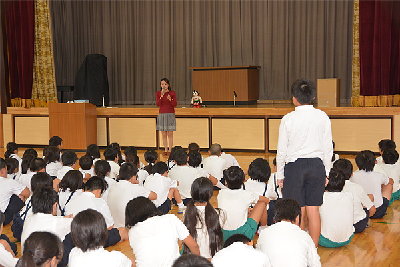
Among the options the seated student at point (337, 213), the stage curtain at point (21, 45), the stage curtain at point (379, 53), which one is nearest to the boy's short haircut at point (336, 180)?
the seated student at point (337, 213)

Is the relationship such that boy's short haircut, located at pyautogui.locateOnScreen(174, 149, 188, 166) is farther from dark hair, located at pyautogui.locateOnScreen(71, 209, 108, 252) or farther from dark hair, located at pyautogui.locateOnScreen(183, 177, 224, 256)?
dark hair, located at pyautogui.locateOnScreen(71, 209, 108, 252)

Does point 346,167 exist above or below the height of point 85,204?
above

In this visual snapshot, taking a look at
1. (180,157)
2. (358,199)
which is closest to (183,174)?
(180,157)

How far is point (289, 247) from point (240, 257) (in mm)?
370

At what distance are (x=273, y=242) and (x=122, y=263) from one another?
78 cm

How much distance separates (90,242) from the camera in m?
2.07

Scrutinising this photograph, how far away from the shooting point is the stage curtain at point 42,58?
32.7 ft

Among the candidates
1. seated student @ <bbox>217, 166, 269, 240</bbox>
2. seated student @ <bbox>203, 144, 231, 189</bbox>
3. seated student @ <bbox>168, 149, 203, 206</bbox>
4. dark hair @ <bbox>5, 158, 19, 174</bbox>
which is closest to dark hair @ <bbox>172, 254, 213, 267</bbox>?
seated student @ <bbox>217, 166, 269, 240</bbox>

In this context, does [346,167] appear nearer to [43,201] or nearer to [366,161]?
[366,161]

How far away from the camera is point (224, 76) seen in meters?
10.1

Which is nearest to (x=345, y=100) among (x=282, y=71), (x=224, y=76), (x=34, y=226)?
(x=282, y=71)

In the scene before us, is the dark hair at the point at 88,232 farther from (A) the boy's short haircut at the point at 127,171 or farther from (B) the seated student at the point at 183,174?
(B) the seated student at the point at 183,174

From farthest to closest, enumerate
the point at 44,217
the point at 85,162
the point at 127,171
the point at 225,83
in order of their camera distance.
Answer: the point at 225,83 → the point at 85,162 → the point at 127,171 → the point at 44,217

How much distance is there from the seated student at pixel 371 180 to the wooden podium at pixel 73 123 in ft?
18.6
